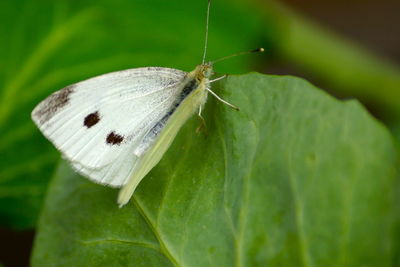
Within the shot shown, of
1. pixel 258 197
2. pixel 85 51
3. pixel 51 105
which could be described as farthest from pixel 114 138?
pixel 85 51

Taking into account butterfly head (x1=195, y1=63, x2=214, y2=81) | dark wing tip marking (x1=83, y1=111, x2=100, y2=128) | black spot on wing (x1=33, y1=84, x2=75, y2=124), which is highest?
butterfly head (x1=195, y1=63, x2=214, y2=81)

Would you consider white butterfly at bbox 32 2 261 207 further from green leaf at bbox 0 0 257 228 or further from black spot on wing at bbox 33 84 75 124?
green leaf at bbox 0 0 257 228

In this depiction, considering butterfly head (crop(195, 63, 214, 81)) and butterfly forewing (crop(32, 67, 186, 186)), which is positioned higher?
butterfly head (crop(195, 63, 214, 81))

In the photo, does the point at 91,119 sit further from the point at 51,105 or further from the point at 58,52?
the point at 58,52

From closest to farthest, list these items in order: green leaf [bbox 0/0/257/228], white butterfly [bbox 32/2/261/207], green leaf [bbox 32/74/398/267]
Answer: green leaf [bbox 32/74/398/267] → white butterfly [bbox 32/2/261/207] → green leaf [bbox 0/0/257/228]

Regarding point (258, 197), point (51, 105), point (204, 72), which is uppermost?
point (204, 72)

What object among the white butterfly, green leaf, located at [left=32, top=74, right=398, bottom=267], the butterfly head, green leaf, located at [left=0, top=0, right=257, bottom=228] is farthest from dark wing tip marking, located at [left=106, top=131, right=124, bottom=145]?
green leaf, located at [left=0, top=0, right=257, bottom=228]

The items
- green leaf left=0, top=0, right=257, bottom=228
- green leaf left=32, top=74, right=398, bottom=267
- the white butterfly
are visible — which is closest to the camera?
green leaf left=32, top=74, right=398, bottom=267

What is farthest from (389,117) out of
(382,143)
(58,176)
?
(58,176)
